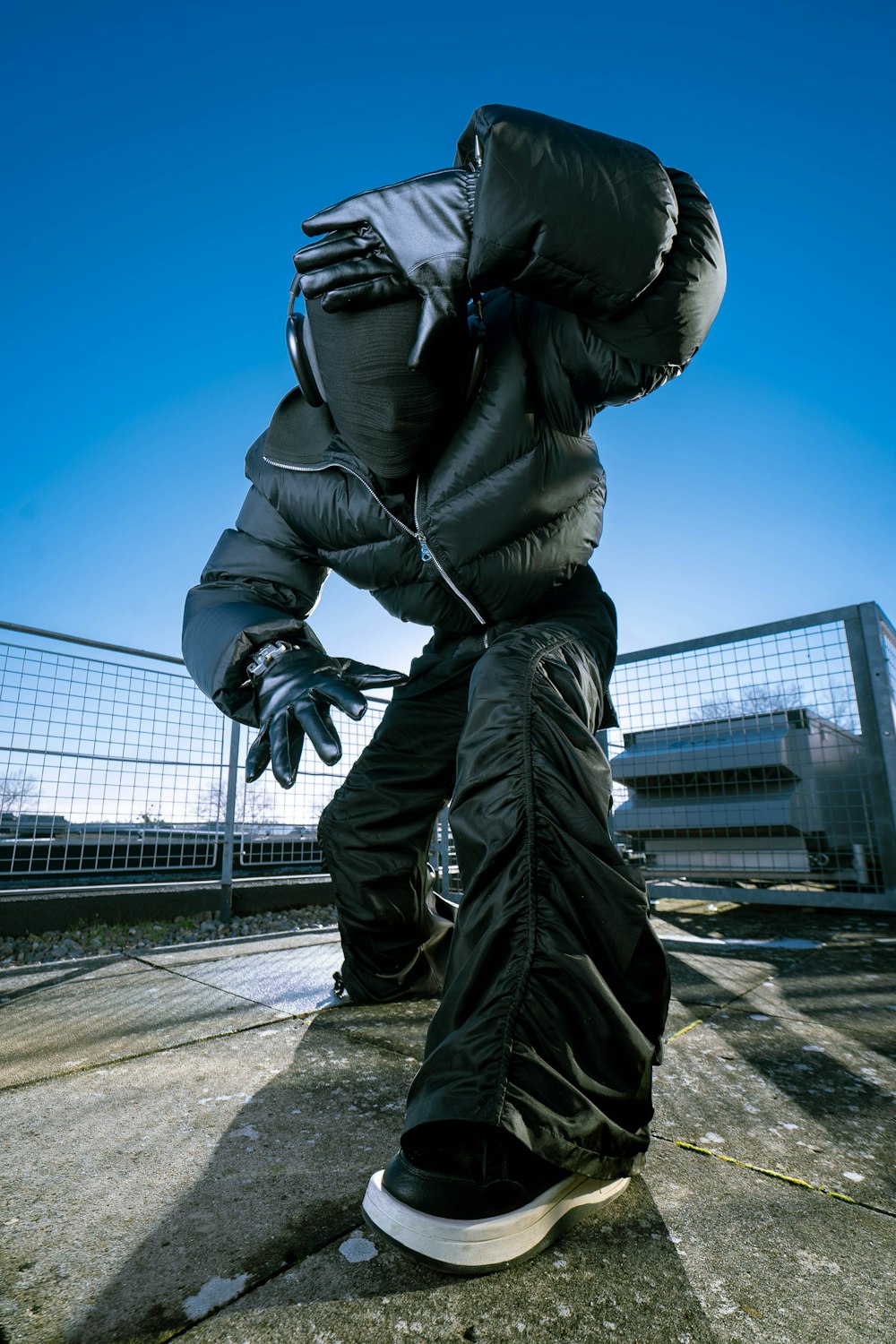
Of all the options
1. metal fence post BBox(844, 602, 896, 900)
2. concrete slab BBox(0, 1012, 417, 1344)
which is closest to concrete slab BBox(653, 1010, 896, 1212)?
concrete slab BBox(0, 1012, 417, 1344)

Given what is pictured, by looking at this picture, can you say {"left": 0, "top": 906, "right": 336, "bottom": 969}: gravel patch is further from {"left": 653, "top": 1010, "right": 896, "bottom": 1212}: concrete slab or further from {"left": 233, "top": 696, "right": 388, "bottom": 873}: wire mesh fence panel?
{"left": 653, "top": 1010, "right": 896, "bottom": 1212}: concrete slab

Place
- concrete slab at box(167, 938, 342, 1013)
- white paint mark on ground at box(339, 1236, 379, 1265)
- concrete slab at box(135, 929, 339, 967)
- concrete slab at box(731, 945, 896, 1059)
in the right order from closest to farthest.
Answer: white paint mark on ground at box(339, 1236, 379, 1265) → concrete slab at box(731, 945, 896, 1059) → concrete slab at box(167, 938, 342, 1013) → concrete slab at box(135, 929, 339, 967)

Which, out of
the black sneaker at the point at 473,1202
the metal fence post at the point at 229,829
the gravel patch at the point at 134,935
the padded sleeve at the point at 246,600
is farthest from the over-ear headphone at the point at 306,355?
the metal fence post at the point at 229,829

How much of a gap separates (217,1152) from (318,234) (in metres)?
1.49

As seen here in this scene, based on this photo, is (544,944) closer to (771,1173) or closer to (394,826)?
(771,1173)

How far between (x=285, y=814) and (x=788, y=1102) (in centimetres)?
366

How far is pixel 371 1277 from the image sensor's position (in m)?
0.68

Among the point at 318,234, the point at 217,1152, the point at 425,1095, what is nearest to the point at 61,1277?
the point at 217,1152

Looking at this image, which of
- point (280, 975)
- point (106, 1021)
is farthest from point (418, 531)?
point (280, 975)

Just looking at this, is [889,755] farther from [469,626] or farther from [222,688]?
[222,688]

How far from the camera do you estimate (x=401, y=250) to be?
106 cm

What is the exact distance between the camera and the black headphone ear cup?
1.31m

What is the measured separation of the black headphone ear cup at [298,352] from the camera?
51.4 inches

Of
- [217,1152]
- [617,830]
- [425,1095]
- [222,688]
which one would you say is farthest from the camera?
[617,830]
